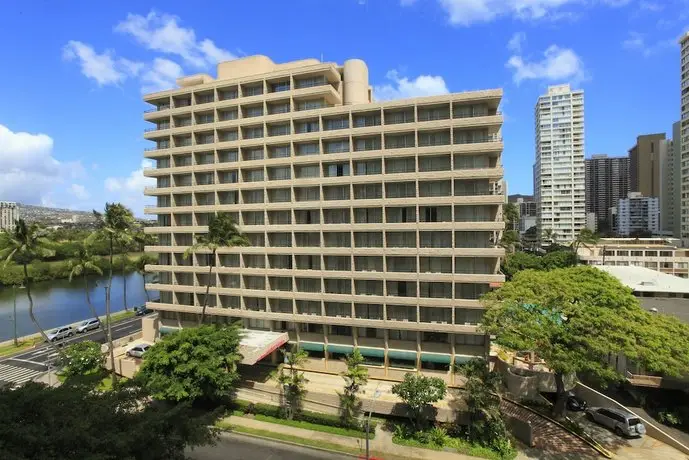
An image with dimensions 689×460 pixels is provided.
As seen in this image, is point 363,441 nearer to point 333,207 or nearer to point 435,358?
point 435,358

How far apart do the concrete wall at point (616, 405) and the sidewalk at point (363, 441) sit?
15.9m

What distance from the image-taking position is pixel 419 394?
3206 centimetres

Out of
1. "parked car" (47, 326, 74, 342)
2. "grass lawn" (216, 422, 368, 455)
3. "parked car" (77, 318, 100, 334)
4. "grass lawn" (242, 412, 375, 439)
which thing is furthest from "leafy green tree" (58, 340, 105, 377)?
"grass lawn" (242, 412, 375, 439)

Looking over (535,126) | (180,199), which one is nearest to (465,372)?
(180,199)

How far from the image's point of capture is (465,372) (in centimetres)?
3231

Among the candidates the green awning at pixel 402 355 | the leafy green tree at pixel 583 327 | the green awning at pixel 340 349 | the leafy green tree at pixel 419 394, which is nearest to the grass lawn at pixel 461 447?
the leafy green tree at pixel 419 394

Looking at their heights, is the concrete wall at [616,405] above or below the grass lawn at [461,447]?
above

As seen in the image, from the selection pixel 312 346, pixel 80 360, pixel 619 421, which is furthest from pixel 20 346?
pixel 619 421

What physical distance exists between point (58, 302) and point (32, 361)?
51.3 meters

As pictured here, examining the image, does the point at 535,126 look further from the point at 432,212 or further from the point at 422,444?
the point at 422,444

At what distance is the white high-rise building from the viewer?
499 ft

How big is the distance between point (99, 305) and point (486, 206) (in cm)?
9780

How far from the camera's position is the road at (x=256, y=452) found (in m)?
30.5

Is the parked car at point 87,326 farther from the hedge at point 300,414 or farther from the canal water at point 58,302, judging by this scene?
the hedge at point 300,414
